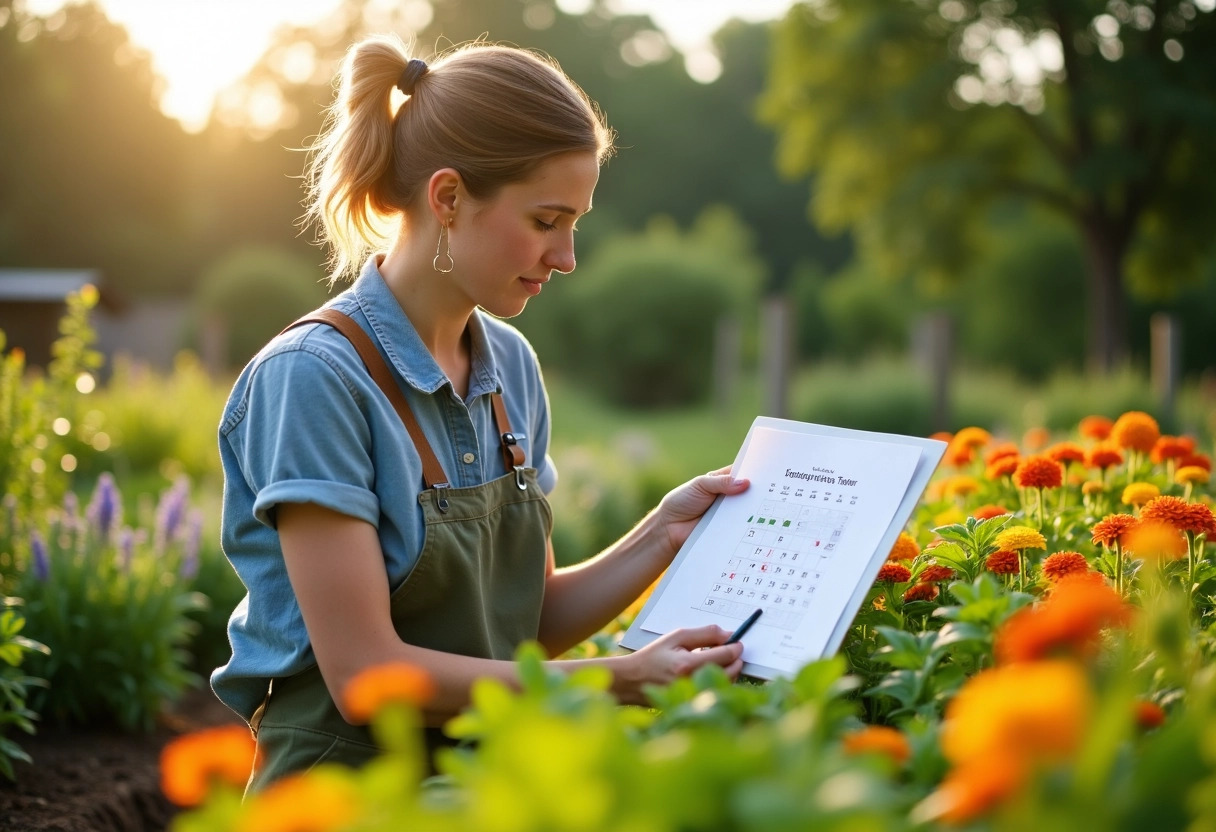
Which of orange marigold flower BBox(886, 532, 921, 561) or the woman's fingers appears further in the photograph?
orange marigold flower BBox(886, 532, 921, 561)

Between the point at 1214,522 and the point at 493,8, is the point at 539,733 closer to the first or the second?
the point at 1214,522

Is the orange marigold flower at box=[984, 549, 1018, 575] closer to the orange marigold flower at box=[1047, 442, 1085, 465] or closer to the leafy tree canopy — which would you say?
the orange marigold flower at box=[1047, 442, 1085, 465]

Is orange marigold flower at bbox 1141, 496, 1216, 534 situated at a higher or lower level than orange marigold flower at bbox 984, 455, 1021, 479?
higher

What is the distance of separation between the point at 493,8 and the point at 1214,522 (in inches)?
1584

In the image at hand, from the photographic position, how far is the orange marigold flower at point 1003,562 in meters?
1.66

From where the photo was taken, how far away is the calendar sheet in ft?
5.22

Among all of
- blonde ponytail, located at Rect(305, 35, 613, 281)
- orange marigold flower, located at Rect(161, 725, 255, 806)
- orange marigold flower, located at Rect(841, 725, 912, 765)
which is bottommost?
orange marigold flower, located at Rect(841, 725, 912, 765)

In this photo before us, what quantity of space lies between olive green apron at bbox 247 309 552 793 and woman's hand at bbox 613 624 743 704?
0.42 meters

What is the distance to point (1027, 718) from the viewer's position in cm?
65

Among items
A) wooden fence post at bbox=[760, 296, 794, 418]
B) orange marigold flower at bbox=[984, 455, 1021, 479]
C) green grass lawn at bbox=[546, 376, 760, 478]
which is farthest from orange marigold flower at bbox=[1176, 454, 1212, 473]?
green grass lawn at bbox=[546, 376, 760, 478]

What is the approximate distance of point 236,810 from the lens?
813 mm

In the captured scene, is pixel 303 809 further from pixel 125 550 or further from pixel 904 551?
pixel 125 550

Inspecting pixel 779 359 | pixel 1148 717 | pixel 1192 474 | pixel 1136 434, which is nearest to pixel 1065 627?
pixel 1148 717

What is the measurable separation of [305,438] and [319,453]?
1.3 inches
